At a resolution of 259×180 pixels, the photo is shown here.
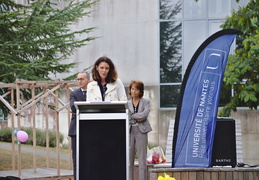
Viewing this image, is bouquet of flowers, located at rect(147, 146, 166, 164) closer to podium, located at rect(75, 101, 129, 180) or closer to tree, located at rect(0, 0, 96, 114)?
tree, located at rect(0, 0, 96, 114)

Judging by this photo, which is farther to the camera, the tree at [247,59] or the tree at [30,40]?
the tree at [30,40]

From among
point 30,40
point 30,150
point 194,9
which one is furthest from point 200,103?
point 30,150

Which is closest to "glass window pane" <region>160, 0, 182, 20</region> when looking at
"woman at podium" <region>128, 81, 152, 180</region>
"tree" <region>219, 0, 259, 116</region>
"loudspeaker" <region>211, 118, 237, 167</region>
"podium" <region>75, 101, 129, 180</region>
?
"tree" <region>219, 0, 259, 116</region>

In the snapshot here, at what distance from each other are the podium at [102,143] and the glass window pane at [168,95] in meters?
13.7

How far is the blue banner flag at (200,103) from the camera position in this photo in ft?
27.4

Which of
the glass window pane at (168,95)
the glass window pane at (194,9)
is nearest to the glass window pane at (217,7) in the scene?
the glass window pane at (194,9)

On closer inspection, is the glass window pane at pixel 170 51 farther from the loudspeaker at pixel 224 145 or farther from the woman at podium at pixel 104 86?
the woman at podium at pixel 104 86

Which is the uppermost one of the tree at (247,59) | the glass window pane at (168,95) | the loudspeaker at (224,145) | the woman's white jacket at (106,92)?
the tree at (247,59)

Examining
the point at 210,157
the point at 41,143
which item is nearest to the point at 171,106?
the point at 41,143

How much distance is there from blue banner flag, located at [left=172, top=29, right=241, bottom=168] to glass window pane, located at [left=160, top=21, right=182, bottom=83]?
11.3m

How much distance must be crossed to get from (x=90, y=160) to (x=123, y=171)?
351 mm

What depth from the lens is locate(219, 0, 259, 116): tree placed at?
36.2 feet

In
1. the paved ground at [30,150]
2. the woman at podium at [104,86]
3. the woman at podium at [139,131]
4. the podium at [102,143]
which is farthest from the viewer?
the paved ground at [30,150]

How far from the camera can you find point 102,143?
626 centimetres
